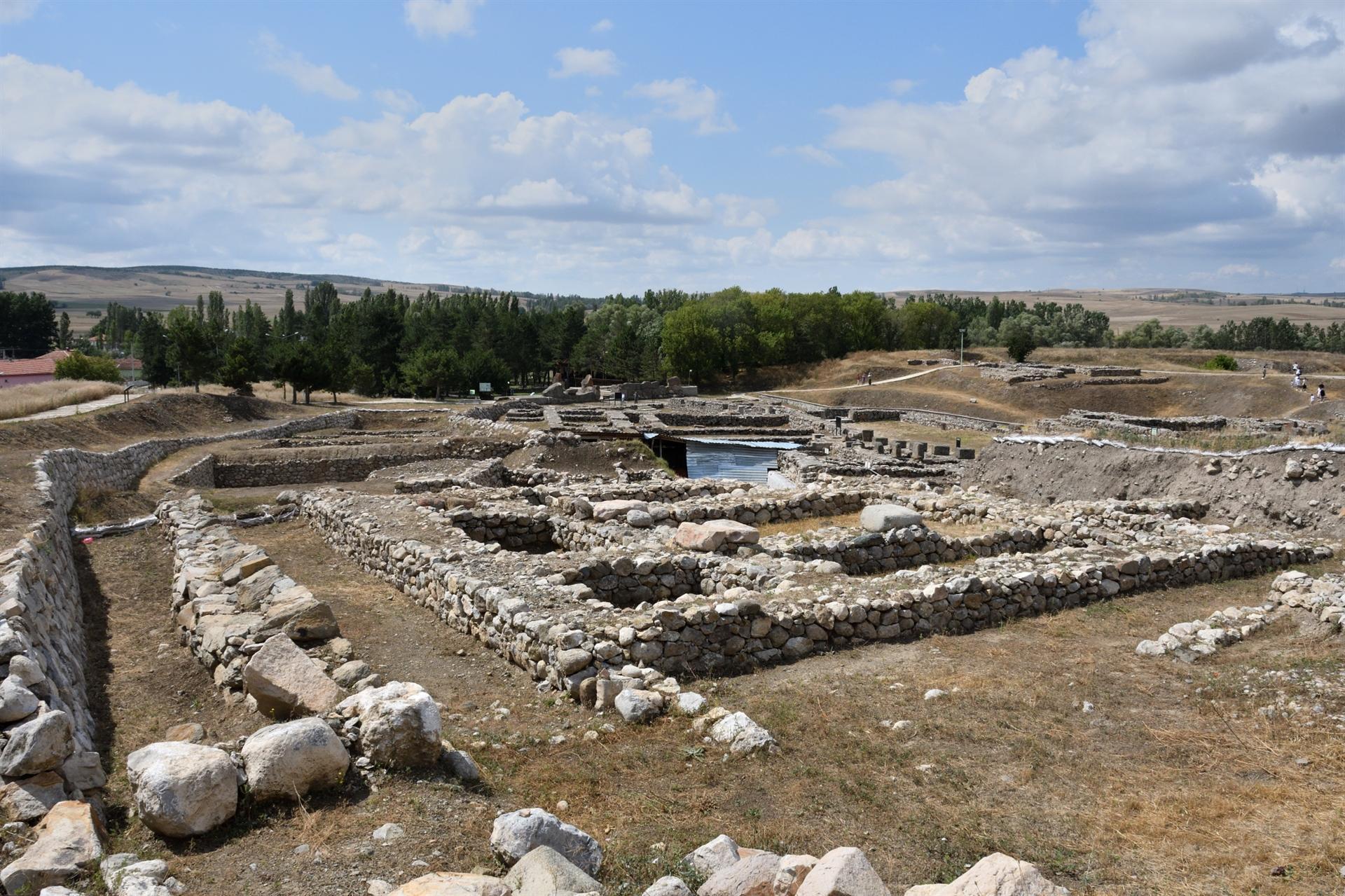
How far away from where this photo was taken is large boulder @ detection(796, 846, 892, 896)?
15.1ft

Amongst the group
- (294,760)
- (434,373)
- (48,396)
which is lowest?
(294,760)

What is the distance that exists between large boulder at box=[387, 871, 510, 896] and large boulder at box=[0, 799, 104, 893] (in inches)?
70.1

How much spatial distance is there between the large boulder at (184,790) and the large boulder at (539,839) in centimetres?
176

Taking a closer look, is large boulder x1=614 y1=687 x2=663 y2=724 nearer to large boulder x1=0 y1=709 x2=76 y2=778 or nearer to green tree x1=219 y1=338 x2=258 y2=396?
large boulder x1=0 y1=709 x2=76 y2=778

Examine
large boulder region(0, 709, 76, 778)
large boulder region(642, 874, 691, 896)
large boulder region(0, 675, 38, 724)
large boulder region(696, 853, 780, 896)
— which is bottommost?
large boulder region(696, 853, 780, 896)

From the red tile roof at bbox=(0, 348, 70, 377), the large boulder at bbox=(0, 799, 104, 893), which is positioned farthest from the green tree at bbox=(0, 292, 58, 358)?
the large boulder at bbox=(0, 799, 104, 893)

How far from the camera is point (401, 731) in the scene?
620 centimetres

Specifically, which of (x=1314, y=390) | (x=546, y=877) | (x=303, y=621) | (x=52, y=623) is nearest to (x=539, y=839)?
(x=546, y=877)

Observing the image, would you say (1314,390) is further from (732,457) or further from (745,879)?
(745,879)

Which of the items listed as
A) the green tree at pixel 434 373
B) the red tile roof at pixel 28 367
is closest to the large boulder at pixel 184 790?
the red tile roof at pixel 28 367

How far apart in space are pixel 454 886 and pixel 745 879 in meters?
1.62

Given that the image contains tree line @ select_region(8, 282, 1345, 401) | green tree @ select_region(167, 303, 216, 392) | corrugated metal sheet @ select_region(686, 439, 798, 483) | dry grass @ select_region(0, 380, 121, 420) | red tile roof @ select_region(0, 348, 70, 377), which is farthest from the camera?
tree line @ select_region(8, 282, 1345, 401)

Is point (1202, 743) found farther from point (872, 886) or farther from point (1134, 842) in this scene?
point (872, 886)

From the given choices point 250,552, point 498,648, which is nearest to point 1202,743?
point 498,648
